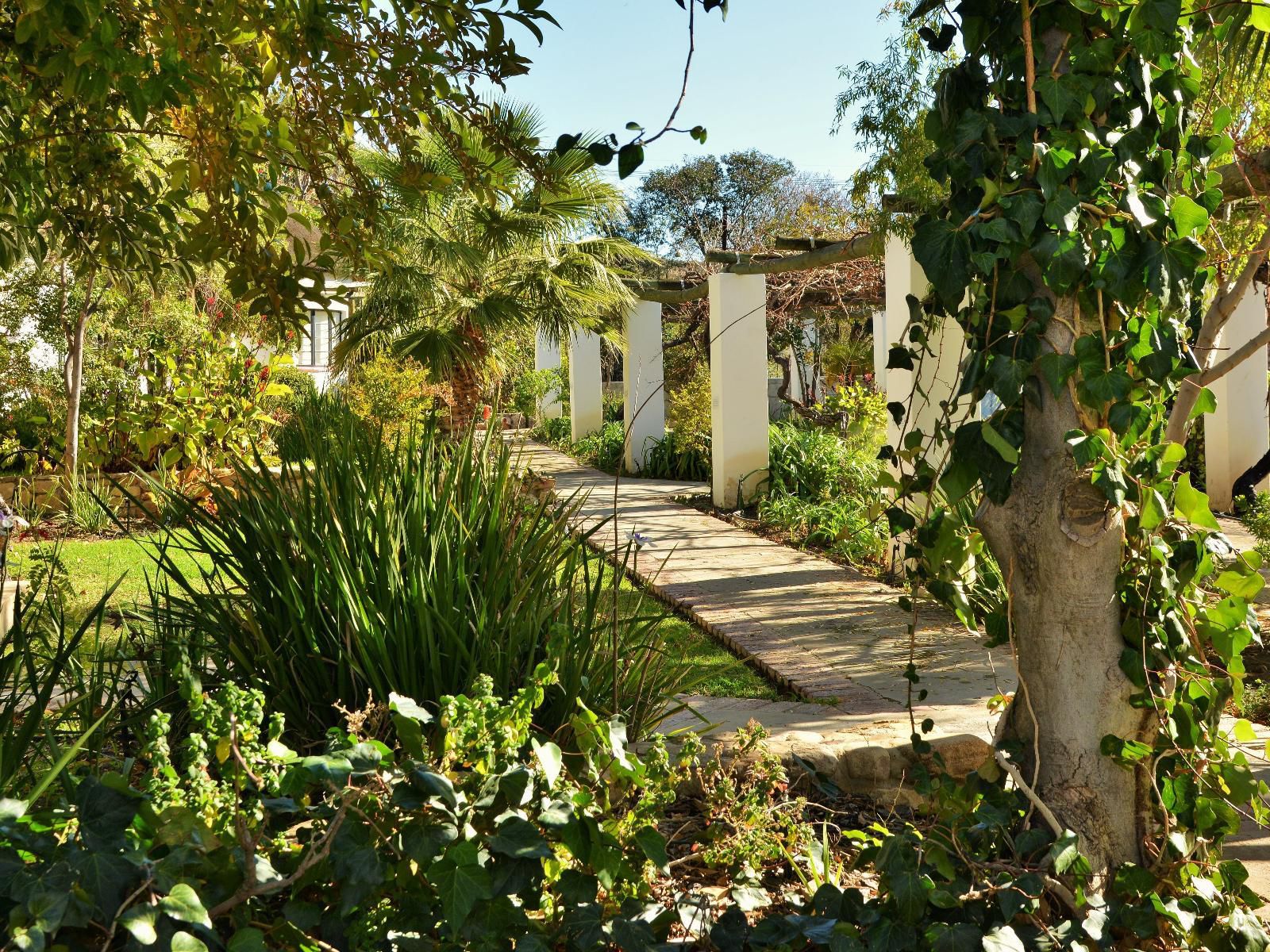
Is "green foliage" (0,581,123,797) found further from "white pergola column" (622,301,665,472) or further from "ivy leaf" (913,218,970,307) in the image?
"white pergola column" (622,301,665,472)

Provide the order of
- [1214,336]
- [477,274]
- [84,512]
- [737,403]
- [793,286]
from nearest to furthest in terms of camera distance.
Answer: [1214,336] → [84,512] → [477,274] → [737,403] → [793,286]

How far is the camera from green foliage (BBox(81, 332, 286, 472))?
10.5m

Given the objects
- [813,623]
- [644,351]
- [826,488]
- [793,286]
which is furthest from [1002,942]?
[644,351]

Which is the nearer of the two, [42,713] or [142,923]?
[142,923]

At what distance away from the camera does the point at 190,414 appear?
1052 centimetres

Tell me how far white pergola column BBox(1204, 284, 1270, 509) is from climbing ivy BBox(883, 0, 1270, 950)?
8453 millimetres

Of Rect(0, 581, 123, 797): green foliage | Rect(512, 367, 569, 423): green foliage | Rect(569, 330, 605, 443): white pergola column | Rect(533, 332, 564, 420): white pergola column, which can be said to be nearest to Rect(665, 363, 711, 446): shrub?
Rect(569, 330, 605, 443): white pergola column

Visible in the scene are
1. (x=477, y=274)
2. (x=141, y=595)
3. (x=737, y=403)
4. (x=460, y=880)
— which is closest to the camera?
(x=460, y=880)

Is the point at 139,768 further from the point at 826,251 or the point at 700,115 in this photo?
the point at 826,251

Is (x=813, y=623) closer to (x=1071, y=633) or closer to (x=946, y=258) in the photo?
(x=1071, y=633)

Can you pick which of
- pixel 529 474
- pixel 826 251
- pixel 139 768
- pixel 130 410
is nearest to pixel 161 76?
pixel 139 768

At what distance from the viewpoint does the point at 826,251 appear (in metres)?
9.29

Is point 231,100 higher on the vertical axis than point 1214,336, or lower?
higher

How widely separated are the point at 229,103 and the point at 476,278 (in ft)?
27.4
